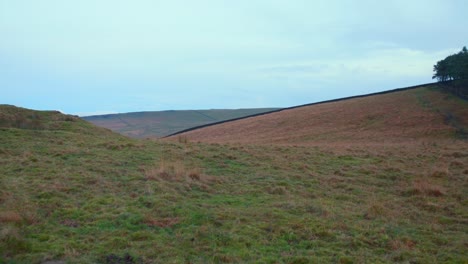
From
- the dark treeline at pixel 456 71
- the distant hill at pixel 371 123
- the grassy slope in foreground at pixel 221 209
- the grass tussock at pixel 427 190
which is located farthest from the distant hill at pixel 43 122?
the dark treeline at pixel 456 71

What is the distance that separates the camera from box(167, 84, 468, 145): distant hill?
1364 inches

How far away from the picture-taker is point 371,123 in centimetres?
4091

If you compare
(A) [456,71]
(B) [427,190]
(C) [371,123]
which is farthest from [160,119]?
(B) [427,190]

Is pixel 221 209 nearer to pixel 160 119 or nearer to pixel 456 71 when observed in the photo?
pixel 456 71

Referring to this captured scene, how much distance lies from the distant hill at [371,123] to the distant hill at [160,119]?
33.0 meters

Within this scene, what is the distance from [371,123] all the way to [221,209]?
34605 mm

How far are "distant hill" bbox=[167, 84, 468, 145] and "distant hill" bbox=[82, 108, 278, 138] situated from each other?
3299 centimetres

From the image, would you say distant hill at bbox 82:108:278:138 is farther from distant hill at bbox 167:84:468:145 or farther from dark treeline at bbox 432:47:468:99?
dark treeline at bbox 432:47:468:99

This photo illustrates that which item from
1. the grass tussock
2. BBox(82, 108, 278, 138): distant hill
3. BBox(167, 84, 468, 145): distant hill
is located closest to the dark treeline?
BBox(167, 84, 468, 145): distant hill

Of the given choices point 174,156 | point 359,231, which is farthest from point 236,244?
point 174,156

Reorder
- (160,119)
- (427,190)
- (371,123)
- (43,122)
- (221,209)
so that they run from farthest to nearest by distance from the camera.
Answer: (160,119) < (371,123) < (43,122) < (427,190) < (221,209)

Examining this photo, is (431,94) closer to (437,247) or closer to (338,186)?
(338,186)

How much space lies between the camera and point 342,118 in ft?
146

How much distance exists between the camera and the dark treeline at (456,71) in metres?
45.5
